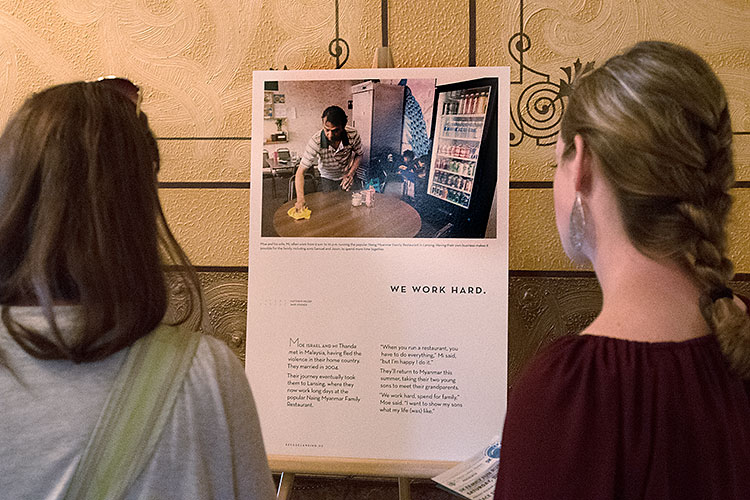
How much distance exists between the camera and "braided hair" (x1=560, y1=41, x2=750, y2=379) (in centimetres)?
89

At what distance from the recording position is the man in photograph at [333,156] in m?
1.80

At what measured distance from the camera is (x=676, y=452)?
82 cm

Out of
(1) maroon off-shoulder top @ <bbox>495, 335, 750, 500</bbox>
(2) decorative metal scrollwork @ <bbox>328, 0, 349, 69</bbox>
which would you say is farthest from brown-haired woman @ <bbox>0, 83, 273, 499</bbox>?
(2) decorative metal scrollwork @ <bbox>328, 0, 349, 69</bbox>

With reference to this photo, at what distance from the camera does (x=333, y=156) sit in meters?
1.81

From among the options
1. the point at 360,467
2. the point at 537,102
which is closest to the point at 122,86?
the point at 360,467

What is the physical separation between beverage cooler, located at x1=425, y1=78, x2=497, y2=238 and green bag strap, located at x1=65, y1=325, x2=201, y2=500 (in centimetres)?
99

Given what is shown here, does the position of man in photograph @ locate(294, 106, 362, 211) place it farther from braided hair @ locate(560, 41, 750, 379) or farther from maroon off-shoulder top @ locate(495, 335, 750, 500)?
maroon off-shoulder top @ locate(495, 335, 750, 500)

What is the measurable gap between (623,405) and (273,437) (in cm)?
110

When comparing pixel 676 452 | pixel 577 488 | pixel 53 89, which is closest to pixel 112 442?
→ pixel 53 89

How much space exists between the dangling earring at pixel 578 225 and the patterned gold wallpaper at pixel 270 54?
3.48 ft

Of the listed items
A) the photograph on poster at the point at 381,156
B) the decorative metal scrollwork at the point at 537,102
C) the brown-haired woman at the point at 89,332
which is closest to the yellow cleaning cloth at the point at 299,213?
the photograph on poster at the point at 381,156

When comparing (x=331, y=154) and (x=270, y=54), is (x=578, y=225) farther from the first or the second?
(x=270, y=54)

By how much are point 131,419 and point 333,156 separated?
1088mm

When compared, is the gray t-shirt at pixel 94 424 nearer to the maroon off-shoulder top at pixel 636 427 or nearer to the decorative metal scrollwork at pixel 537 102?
the maroon off-shoulder top at pixel 636 427
